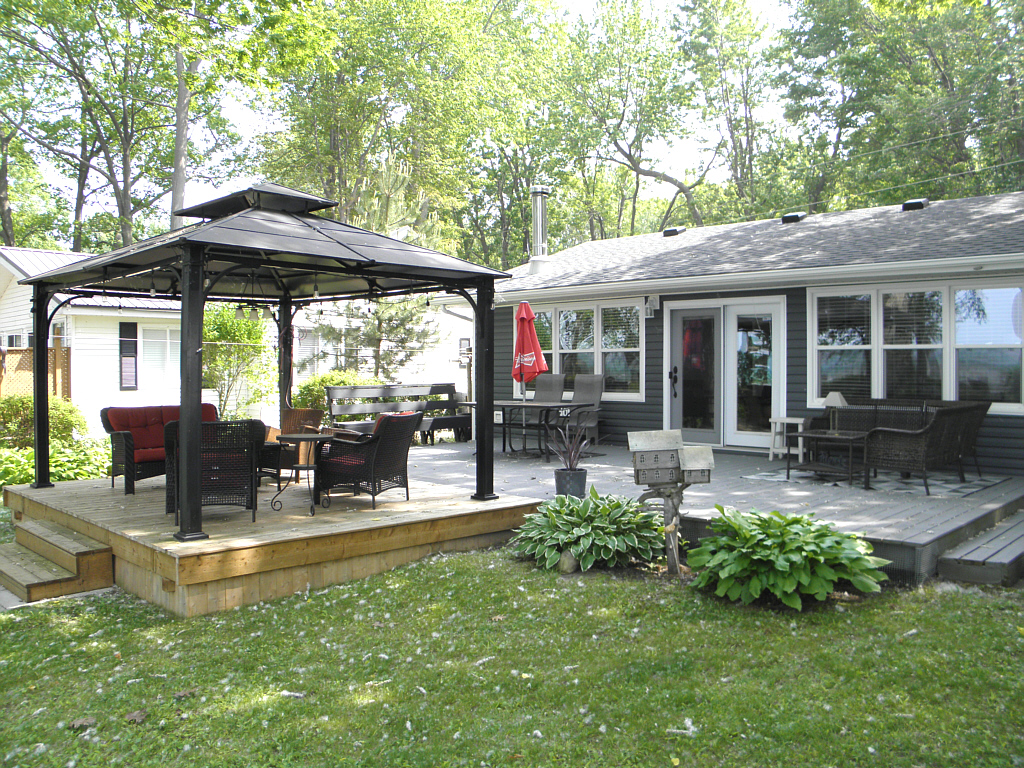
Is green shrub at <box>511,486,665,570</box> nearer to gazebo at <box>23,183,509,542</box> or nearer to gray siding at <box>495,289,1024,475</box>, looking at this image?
gazebo at <box>23,183,509,542</box>

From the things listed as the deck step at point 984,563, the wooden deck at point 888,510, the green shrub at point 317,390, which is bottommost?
the deck step at point 984,563

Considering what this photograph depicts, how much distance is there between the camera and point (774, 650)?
3805 mm

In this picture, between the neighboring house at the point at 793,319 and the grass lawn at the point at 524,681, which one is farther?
the neighboring house at the point at 793,319

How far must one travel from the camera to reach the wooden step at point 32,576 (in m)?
5.12

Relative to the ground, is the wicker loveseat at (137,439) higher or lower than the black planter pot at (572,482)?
higher

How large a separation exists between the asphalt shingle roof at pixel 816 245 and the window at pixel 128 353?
9407 mm

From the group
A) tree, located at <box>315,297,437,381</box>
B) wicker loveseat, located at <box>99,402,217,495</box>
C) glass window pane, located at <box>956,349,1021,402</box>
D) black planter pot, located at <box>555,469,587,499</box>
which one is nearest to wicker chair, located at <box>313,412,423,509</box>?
black planter pot, located at <box>555,469,587,499</box>

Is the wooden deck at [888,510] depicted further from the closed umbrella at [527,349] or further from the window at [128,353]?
the window at [128,353]

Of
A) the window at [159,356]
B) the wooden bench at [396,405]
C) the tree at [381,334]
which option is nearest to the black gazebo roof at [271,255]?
the wooden bench at [396,405]

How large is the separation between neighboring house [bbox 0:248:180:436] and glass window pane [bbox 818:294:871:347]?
13.6 m

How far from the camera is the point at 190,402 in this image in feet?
16.1

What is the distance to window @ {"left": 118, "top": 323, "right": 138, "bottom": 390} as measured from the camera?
17.2 metres

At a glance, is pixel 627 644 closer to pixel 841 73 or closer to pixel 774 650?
pixel 774 650

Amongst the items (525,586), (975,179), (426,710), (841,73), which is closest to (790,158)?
(841,73)
